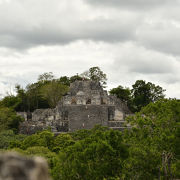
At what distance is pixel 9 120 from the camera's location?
39.2 meters

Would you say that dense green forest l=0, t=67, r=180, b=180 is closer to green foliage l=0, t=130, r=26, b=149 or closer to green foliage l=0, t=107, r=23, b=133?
green foliage l=0, t=130, r=26, b=149

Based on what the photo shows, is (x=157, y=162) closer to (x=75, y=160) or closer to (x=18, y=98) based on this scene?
(x=75, y=160)

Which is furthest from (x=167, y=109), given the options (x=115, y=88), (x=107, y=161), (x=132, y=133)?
(x=115, y=88)

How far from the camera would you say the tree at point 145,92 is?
50.5 m

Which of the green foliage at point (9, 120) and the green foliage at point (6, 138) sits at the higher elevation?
the green foliage at point (9, 120)

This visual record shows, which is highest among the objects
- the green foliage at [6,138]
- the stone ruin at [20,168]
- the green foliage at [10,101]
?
the green foliage at [10,101]

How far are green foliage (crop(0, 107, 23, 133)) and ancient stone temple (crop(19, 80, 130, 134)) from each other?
0.77 m

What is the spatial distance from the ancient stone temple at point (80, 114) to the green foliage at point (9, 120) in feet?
2.52

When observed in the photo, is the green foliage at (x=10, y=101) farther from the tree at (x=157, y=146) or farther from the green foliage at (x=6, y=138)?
the tree at (x=157, y=146)

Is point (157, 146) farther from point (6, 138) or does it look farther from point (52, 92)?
point (52, 92)

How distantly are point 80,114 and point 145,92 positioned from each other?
1696 cm

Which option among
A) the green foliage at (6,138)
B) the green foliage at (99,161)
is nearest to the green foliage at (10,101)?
the green foliage at (6,138)

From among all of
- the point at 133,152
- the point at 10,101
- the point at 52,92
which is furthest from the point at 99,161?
the point at 52,92

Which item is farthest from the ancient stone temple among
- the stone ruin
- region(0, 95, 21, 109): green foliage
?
the stone ruin
